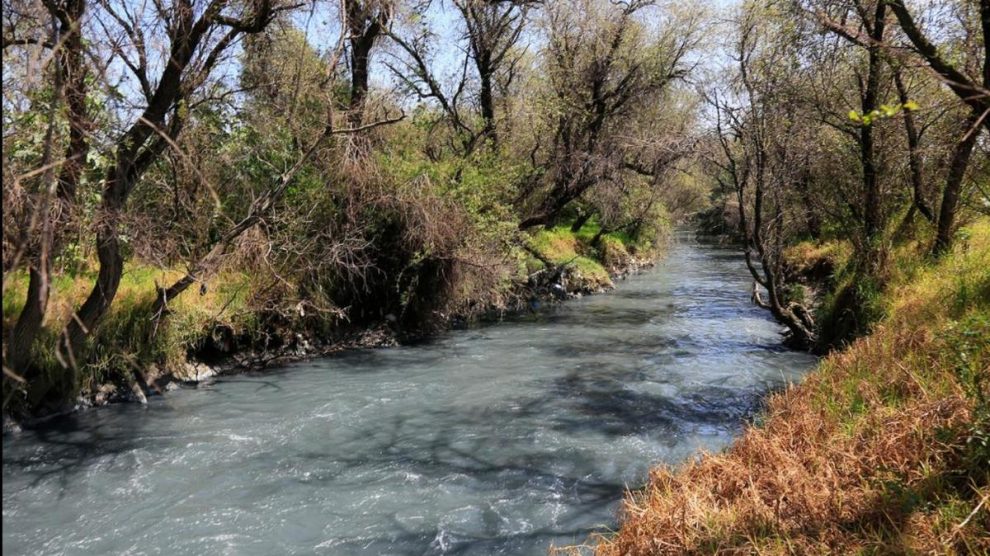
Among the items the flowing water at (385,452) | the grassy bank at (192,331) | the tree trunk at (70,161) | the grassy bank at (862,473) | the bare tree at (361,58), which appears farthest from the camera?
the bare tree at (361,58)

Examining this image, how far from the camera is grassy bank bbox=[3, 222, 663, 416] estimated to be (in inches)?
366

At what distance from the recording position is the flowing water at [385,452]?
6.14m

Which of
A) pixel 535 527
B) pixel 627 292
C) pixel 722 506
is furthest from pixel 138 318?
pixel 627 292

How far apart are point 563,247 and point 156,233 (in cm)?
1949

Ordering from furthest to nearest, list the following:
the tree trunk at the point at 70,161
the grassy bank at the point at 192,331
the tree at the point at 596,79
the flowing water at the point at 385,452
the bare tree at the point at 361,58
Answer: the tree at the point at 596,79 < the bare tree at the point at 361,58 < the grassy bank at the point at 192,331 < the tree trunk at the point at 70,161 < the flowing water at the point at 385,452

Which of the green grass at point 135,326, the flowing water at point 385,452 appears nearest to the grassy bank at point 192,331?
the green grass at point 135,326

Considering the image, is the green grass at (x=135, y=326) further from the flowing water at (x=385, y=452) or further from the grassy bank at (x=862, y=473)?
the grassy bank at (x=862, y=473)

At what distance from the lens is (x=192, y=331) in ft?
36.9

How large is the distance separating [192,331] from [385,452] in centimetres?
516

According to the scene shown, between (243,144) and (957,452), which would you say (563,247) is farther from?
(957,452)

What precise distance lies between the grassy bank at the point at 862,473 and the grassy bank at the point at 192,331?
563 centimetres

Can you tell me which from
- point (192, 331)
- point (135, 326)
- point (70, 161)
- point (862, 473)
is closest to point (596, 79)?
A: point (192, 331)

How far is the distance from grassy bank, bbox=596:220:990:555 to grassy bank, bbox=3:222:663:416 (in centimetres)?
563

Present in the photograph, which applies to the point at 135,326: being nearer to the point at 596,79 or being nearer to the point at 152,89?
the point at 152,89
